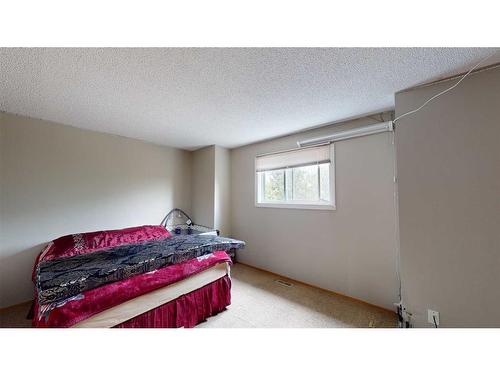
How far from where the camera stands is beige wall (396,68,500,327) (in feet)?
4.25

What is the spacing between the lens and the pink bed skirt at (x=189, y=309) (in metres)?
1.53

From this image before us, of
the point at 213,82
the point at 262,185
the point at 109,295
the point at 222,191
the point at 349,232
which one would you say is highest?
the point at 213,82

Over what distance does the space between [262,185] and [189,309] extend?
2132mm

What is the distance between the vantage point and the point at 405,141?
5.40 ft

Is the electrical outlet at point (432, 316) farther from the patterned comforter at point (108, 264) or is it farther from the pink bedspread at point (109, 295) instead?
the pink bedspread at point (109, 295)

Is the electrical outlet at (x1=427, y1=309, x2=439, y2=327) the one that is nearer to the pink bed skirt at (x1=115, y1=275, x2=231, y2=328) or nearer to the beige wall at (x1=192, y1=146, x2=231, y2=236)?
the pink bed skirt at (x1=115, y1=275, x2=231, y2=328)

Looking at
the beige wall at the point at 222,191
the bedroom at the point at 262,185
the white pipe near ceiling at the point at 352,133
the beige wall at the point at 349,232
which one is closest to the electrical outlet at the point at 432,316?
the bedroom at the point at 262,185

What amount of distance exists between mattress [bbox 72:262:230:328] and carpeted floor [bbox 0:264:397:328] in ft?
1.27

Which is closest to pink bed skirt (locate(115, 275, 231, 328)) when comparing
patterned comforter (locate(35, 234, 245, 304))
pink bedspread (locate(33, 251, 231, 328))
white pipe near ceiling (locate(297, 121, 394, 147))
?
pink bedspread (locate(33, 251, 231, 328))

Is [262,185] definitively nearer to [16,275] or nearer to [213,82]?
[213,82]

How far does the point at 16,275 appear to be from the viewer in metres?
2.11

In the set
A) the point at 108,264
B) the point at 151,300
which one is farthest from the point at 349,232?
the point at 108,264
